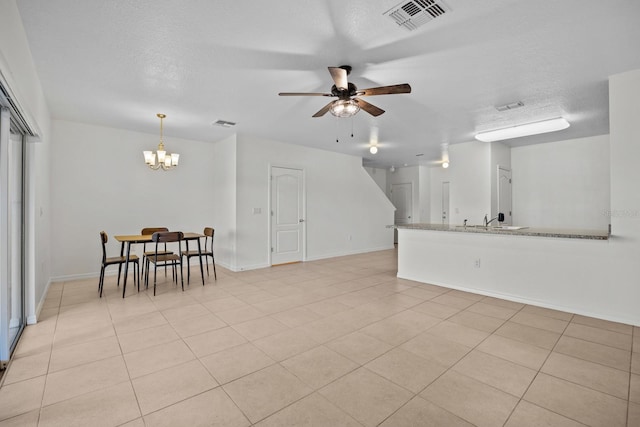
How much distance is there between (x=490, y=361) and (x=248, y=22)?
3.28 metres

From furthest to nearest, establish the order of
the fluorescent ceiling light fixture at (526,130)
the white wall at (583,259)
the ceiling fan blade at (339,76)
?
the fluorescent ceiling light fixture at (526,130)
the white wall at (583,259)
the ceiling fan blade at (339,76)

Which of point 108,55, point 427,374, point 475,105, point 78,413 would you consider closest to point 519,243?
point 475,105

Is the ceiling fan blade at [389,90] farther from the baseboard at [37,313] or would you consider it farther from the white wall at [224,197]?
the baseboard at [37,313]

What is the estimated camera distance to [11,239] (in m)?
2.86

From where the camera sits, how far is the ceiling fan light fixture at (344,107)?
2.93m

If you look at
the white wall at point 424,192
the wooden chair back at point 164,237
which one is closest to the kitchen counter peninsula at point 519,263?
the wooden chair back at point 164,237

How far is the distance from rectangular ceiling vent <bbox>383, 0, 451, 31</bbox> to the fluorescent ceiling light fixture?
3699mm

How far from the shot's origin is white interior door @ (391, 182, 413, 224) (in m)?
9.84

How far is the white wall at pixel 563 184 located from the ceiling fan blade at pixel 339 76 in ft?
18.6

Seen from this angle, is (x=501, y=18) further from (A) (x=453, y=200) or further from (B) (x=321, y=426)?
(A) (x=453, y=200)

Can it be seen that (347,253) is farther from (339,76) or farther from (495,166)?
(339,76)

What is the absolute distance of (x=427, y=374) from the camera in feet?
7.09

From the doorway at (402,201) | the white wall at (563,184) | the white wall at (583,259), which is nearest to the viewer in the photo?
the white wall at (583,259)

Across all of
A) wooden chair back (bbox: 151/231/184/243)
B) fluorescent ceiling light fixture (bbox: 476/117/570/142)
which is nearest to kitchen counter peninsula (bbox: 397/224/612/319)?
fluorescent ceiling light fixture (bbox: 476/117/570/142)
